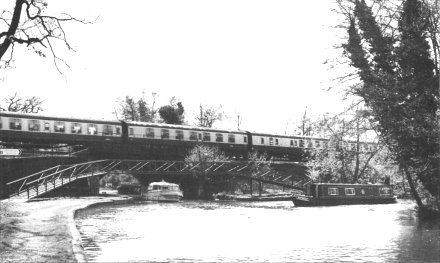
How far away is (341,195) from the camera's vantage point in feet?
127

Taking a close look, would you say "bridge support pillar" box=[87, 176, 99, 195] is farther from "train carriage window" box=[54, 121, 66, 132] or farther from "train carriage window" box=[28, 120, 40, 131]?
"train carriage window" box=[28, 120, 40, 131]

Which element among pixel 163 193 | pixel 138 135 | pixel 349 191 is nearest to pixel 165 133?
pixel 138 135

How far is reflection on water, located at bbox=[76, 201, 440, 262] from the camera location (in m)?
12.8

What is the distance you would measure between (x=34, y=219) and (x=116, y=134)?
1095 inches

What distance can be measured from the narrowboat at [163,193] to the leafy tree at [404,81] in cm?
2258

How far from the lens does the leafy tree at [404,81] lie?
62.2ft

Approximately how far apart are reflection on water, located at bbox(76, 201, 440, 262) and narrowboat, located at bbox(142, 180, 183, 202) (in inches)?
648

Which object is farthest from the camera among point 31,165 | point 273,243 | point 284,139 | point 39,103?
point 39,103

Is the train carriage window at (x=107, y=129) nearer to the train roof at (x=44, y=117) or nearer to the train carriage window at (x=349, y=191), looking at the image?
the train roof at (x=44, y=117)

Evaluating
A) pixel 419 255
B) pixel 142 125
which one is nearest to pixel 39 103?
pixel 142 125

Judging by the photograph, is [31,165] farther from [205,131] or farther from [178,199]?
[205,131]

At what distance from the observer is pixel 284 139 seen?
188 feet

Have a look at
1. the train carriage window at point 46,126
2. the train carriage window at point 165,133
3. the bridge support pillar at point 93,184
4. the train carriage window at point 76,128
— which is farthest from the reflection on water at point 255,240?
the train carriage window at point 165,133

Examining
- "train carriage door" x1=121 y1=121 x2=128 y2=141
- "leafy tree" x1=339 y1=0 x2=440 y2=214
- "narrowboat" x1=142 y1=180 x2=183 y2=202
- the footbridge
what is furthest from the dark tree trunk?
"train carriage door" x1=121 y1=121 x2=128 y2=141
